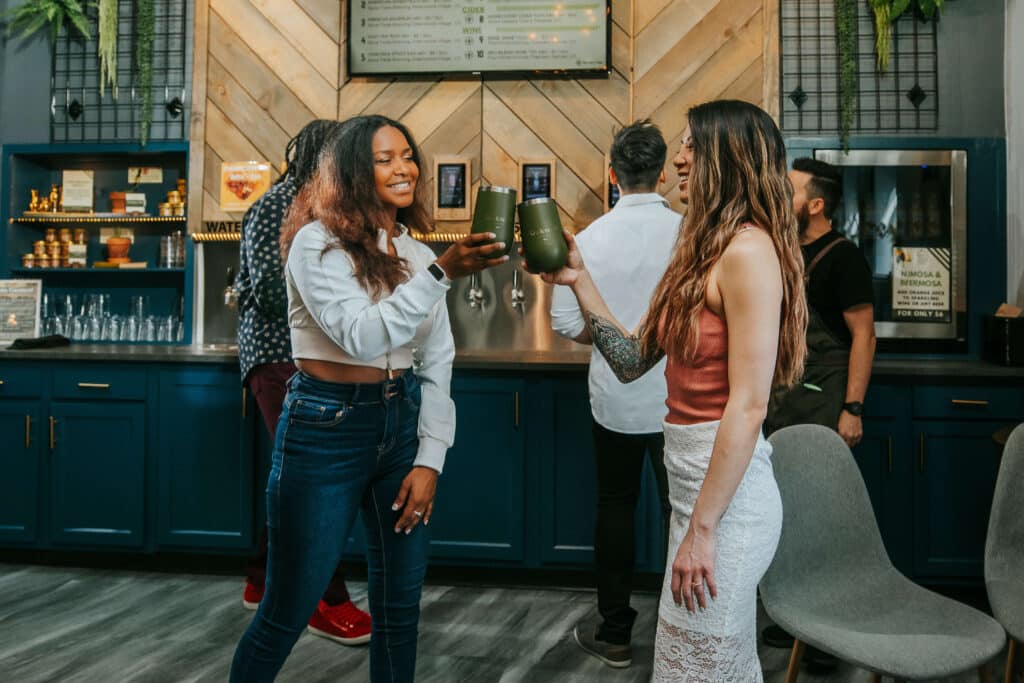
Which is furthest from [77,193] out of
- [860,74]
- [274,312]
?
[860,74]

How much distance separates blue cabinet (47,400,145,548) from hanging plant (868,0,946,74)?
11.8 feet

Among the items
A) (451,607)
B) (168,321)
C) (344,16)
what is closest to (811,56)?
(344,16)

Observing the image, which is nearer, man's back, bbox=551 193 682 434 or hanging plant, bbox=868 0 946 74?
man's back, bbox=551 193 682 434

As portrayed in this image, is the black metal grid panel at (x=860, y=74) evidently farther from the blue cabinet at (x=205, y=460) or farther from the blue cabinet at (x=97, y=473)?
the blue cabinet at (x=97, y=473)

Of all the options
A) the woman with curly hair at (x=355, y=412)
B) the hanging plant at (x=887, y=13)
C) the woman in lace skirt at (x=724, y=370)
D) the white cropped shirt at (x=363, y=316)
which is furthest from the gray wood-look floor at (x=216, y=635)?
the hanging plant at (x=887, y=13)

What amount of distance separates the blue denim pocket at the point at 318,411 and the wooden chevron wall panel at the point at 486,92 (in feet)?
8.29

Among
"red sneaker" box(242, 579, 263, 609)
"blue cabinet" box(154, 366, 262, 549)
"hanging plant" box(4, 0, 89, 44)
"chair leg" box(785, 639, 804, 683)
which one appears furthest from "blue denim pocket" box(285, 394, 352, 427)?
"hanging plant" box(4, 0, 89, 44)

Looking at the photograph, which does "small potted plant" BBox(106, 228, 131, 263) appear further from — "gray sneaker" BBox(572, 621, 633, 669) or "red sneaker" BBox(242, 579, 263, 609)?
"gray sneaker" BBox(572, 621, 633, 669)

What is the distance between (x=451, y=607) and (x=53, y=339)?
7.31ft

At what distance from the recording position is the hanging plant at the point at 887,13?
3906 millimetres

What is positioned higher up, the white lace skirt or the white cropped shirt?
the white cropped shirt

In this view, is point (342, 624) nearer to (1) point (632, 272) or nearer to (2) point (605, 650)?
(2) point (605, 650)

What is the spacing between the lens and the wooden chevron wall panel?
13.3ft

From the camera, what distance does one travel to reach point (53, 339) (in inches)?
158
